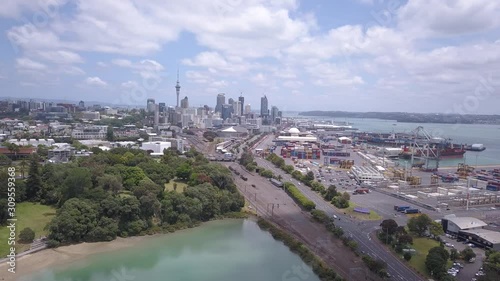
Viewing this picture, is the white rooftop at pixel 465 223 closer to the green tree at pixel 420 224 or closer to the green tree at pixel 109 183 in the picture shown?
the green tree at pixel 420 224

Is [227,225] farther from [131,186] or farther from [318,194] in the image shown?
[318,194]

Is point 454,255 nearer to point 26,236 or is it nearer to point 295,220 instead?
point 295,220

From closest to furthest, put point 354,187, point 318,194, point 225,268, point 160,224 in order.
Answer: point 225,268
point 160,224
point 318,194
point 354,187

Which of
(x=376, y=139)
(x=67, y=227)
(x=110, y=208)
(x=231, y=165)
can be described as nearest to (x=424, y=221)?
(x=110, y=208)

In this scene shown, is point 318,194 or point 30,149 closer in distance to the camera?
point 318,194

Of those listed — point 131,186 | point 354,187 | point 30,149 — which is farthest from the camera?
point 30,149

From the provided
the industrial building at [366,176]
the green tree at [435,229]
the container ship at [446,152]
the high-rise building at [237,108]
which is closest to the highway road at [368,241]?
the green tree at [435,229]

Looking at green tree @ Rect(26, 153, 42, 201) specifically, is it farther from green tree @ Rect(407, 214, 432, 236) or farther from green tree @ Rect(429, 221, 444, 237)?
green tree @ Rect(429, 221, 444, 237)
